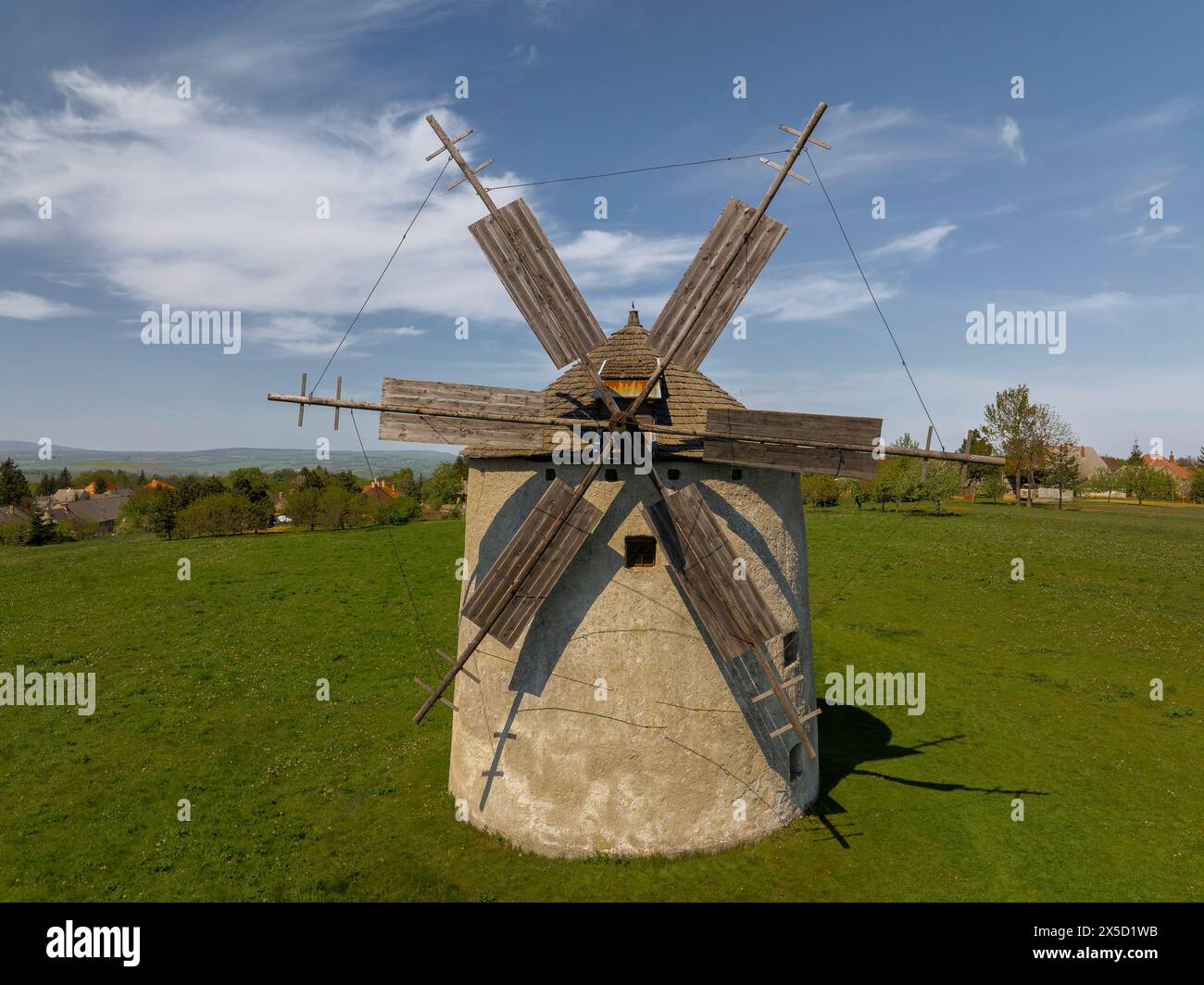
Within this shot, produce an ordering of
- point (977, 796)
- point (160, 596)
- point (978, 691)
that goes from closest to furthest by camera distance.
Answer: point (977, 796) → point (978, 691) → point (160, 596)

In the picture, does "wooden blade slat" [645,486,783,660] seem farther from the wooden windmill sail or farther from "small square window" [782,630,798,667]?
"small square window" [782,630,798,667]

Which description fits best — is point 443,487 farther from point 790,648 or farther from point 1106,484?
point 1106,484

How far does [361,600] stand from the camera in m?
31.5

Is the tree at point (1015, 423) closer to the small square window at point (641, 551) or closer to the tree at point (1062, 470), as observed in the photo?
the tree at point (1062, 470)

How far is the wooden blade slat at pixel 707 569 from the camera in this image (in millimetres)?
11695

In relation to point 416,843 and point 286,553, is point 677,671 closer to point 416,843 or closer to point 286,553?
point 416,843

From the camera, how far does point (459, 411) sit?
38.5 feet

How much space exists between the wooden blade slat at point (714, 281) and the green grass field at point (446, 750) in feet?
32.6

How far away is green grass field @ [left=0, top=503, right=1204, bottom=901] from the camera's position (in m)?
11.8

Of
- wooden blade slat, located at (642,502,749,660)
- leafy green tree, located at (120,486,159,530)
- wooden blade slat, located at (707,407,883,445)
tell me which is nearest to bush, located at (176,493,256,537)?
leafy green tree, located at (120,486,159,530)

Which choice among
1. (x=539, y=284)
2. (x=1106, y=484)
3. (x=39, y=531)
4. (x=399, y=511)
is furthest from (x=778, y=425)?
(x=1106, y=484)

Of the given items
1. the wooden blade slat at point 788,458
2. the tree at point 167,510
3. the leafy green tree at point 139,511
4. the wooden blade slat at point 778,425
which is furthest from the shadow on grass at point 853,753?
the leafy green tree at point 139,511
